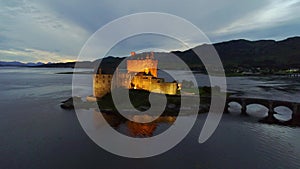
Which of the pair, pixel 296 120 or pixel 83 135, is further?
pixel 296 120

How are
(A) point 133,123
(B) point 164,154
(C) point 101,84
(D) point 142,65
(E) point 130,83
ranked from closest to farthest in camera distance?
Answer: 1. (B) point 164,154
2. (A) point 133,123
3. (C) point 101,84
4. (E) point 130,83
5. (D) point 142,65

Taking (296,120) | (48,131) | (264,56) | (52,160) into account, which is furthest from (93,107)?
(264,56)

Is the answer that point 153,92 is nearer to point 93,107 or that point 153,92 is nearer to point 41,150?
point 93,107

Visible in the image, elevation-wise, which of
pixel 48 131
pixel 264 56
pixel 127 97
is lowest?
pixel 48 131

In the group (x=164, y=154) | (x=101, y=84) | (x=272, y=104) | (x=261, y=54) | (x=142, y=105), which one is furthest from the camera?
(x=261, y=54)

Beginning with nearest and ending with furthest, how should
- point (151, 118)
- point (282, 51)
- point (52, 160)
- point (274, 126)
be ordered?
point (52, 160) → point (274, 126) → point (151, 118) → point (282, 51)

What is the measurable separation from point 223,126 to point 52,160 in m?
18.6

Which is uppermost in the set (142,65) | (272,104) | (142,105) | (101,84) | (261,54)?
(261,54)

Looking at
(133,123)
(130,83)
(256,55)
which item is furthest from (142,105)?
(256,55)

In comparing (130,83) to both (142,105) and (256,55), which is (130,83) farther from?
(256,55)

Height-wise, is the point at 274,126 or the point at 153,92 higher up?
the point at 153,92

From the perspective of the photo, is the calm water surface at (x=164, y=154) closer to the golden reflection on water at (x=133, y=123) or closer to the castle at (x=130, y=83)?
the golden reflection on water at (x=133, y=123)

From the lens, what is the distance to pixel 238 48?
189625 millimetres

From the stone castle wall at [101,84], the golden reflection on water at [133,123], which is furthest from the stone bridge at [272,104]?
the stone castle wall at [101,84]
